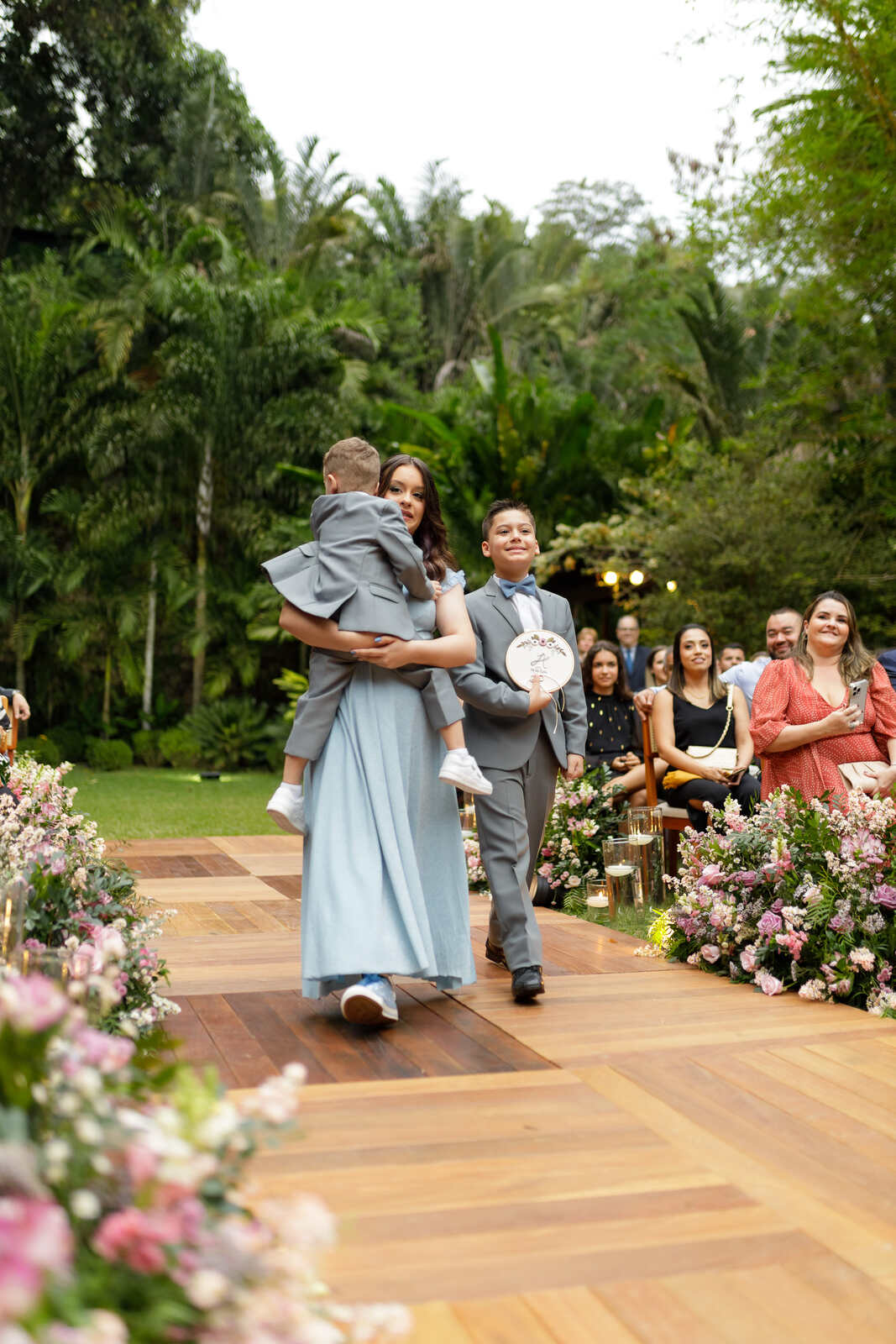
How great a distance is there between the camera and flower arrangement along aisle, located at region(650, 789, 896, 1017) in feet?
14.1

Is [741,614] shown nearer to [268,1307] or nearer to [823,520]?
[823,520]

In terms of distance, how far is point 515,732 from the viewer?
4543 millimetres

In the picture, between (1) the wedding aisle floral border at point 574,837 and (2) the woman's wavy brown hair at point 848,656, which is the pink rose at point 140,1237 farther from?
(1) the wedding aisle floral border at point 574,837

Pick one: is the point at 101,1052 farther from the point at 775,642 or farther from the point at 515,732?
the point at 775,642

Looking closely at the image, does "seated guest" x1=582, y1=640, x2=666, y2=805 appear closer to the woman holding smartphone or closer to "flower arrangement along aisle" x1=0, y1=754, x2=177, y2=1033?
the woman holding smartphone

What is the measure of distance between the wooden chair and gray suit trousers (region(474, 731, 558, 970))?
6.72ft

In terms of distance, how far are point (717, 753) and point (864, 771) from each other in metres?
1.45

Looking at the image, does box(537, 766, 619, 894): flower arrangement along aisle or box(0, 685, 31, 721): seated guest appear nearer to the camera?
box(0, 685, 31, 721): seated guest

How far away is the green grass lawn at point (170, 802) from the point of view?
9.99 m

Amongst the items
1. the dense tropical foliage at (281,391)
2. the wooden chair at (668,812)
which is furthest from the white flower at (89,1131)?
the dense tropical foliage at (281,391)

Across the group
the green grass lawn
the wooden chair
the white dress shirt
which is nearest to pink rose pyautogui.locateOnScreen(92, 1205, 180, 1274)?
the white dress shirt

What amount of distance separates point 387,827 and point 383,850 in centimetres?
7

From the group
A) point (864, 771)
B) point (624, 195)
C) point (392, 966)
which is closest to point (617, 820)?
point (864, 771)

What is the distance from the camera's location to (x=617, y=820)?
6.98 m
